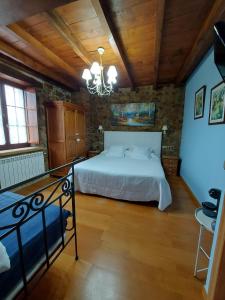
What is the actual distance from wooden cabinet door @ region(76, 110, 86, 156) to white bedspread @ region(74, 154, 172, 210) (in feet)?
4.55

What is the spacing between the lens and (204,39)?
1.88 meters

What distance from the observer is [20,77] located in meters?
2.71

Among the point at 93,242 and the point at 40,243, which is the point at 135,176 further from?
the point at 40,243

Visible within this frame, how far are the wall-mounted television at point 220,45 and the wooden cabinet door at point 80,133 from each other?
3449 millimetres

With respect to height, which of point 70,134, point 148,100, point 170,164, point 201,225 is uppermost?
point 148,100

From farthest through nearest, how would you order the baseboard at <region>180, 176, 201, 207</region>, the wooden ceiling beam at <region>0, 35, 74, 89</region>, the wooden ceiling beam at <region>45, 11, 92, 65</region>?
the baseboard at <region>180, 176, 201, 207</region>
the wooden ceiling beam at <region>0, 35, 74, 89</region>
the wooden ceiling beam at <region>45, 11, 92, 65</region>

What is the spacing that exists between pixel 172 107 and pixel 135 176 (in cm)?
263

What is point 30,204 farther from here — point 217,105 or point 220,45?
point 217,105

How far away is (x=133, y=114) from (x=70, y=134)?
1912 mm

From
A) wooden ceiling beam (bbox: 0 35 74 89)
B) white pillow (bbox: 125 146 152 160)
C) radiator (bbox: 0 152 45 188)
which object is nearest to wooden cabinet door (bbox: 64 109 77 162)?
radiator (bbox: 0 152 45 188)

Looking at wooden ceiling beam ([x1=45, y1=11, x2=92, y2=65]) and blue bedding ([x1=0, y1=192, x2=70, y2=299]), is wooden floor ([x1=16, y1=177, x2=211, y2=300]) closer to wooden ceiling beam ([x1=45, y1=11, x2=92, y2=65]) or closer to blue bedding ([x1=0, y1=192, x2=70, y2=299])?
blue bedding ([x1=0, y1=192, x2=70, y2=299])

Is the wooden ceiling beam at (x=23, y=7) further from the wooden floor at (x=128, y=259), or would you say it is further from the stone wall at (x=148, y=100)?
the stone wall at (x=148, y=100)

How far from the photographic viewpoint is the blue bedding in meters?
0.77

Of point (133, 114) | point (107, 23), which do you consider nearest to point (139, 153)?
point (133, 114)
